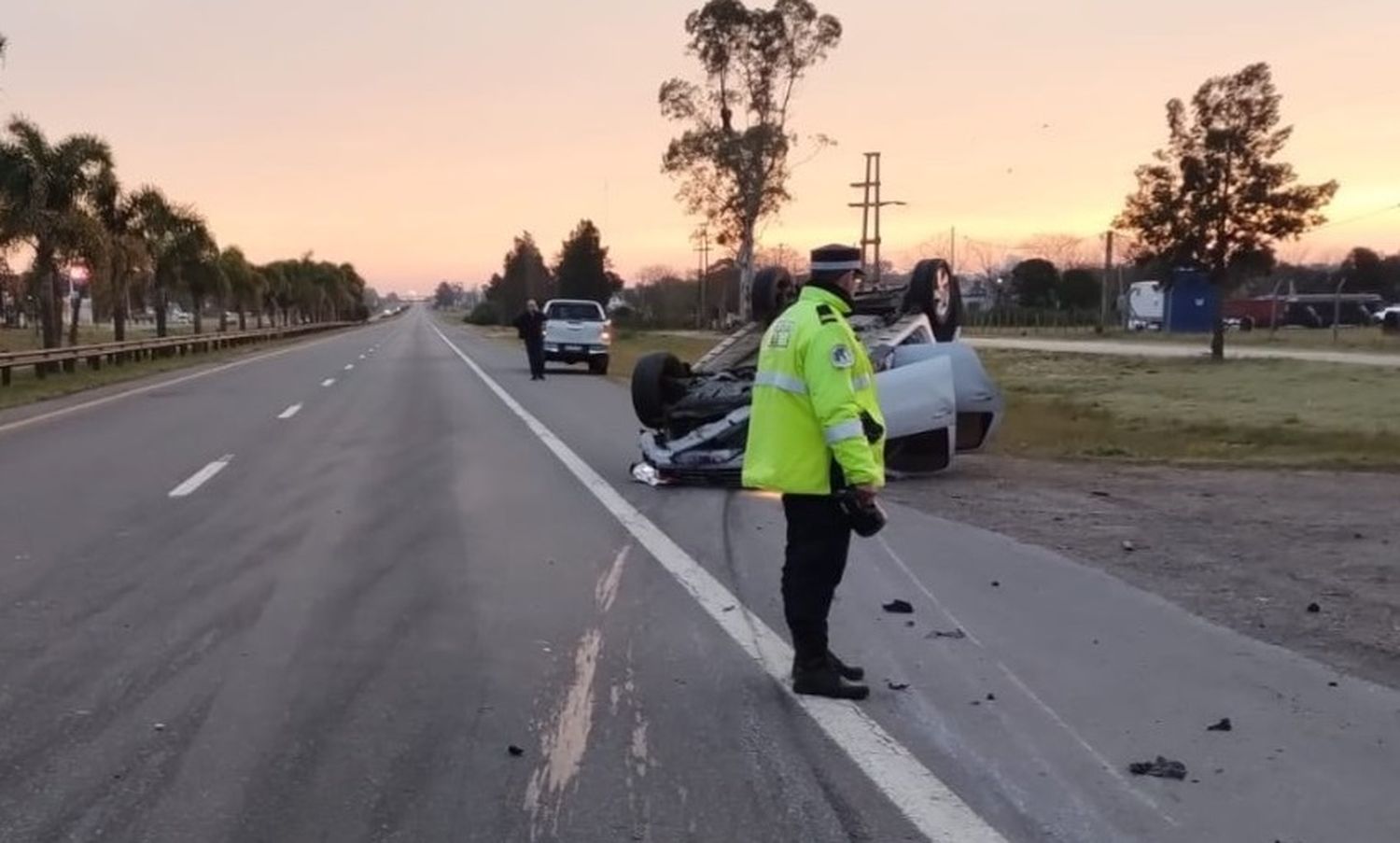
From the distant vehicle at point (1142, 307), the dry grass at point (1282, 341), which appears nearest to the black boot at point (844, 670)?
the dry grass at point (1282, 341)

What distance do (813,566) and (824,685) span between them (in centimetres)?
51

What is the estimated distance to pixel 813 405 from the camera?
564 centimetres

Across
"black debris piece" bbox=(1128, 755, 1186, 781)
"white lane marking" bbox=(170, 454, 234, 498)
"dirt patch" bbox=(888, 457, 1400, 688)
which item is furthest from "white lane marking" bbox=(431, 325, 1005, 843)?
"white lane marking" bbox=(170, 454, 234, 498)

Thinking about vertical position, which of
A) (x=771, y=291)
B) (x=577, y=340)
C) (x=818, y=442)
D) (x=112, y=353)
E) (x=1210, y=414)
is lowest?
(x=1210, y=414)

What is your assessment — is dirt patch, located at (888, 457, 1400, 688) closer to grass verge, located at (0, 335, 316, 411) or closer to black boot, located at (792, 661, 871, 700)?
black boot, located at (792, 661, 871, 700)

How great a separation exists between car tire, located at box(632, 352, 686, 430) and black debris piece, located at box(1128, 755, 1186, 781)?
337 inches

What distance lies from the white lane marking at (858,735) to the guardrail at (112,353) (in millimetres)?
25080

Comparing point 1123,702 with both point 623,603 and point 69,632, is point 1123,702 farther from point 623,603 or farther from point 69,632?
point 69,632

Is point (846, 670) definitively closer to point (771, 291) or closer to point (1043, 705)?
point (1043, 705)

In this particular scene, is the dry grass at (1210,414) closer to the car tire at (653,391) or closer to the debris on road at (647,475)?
the car tire at (653,391)

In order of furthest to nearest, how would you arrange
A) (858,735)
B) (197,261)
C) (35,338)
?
(35,338) < (197,261) < (858,735)

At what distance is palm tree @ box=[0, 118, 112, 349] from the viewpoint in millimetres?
34000

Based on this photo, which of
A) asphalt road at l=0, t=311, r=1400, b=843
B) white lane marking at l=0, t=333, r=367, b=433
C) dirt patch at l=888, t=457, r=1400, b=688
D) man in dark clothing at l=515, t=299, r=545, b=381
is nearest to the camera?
asphalt road at l=0, t=311, r=1400, b=843

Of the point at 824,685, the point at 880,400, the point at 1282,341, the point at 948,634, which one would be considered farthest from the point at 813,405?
the point at 1282,341
